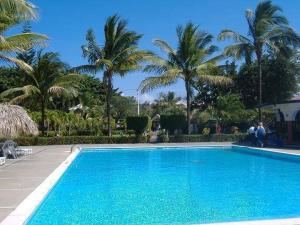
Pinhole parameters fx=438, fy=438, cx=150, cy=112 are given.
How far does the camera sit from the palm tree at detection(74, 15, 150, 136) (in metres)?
29.8

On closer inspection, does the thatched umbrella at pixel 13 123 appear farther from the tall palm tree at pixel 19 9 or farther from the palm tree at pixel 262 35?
the palm tree at pixel 262 35

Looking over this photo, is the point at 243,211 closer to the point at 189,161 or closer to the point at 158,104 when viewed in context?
the point at 189,161

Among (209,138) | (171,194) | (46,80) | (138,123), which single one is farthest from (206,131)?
(171,194)

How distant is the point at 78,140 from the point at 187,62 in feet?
29.9

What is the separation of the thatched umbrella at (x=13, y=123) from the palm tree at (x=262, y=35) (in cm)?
1549

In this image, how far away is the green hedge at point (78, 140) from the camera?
92.0 feet

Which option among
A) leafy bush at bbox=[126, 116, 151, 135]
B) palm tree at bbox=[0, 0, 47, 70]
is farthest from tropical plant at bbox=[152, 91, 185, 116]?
palm tree at bbox=[0, 0, 47, 70]

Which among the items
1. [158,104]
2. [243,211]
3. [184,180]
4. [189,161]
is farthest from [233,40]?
[158,104]

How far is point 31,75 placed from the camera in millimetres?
28688

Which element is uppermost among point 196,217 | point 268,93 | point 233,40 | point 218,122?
point 233,40

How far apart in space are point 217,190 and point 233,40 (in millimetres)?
19456

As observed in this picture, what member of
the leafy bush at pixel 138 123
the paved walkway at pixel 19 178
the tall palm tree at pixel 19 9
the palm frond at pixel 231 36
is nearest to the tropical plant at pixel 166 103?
the leafy bush at pixel 138 123

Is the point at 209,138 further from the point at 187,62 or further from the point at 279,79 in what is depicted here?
the point at 279,79

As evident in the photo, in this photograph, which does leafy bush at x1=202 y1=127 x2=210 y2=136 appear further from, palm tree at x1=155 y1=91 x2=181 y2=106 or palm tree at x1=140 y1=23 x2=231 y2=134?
palm tree at x1=155 y1=91 x2=181 y2=106
